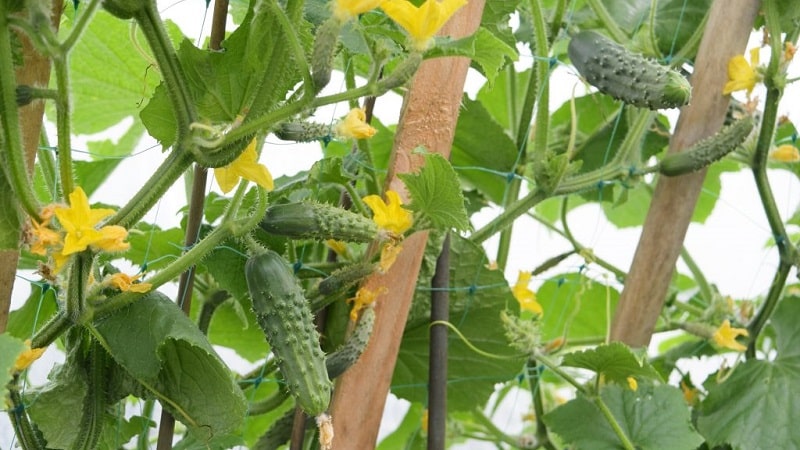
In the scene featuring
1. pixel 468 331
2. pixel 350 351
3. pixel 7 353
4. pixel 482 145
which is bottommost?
pixel 7 353

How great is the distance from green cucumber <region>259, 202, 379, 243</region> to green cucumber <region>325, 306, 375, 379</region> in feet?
0.40

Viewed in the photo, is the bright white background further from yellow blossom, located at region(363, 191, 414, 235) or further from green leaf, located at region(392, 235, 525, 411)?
yellow blossom, located at region(363, 191, 414, 235)

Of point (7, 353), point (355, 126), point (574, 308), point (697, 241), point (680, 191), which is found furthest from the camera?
point (697, 241)

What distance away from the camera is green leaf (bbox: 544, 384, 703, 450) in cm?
110

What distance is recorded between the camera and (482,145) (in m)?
1.25

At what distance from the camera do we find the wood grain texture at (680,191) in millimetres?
1153

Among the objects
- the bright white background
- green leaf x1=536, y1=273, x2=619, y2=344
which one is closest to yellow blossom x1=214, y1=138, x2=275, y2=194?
green leaf x1=536, y1=273, x2=619, y2=344

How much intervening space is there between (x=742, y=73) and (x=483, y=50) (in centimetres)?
51

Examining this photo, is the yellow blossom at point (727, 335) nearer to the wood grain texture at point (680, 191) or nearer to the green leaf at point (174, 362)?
the wood grain texture at point (680, 191)

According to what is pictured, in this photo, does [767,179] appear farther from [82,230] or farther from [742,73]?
[82,230]

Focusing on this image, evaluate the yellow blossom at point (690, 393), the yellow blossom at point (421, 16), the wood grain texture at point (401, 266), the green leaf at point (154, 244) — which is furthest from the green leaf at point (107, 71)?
the yellow blossom at point (690, 393)

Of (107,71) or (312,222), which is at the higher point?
(107,71)

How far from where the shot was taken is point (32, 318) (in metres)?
1.03

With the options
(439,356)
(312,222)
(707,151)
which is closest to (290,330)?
(312,222)
